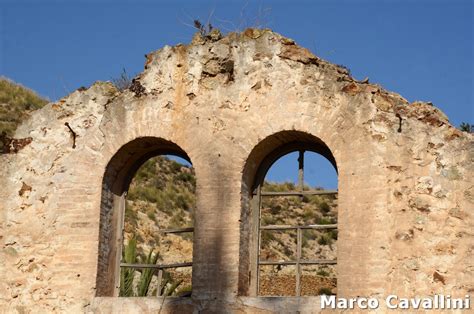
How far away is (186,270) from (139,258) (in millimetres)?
1518

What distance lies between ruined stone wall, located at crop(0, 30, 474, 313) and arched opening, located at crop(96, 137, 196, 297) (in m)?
0.14

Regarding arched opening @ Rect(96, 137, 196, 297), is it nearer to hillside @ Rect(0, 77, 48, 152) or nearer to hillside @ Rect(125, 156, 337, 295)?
hillside @ Rect(125, 156, 337, 295)

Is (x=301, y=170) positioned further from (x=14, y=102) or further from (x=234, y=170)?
(x=14, y=102)

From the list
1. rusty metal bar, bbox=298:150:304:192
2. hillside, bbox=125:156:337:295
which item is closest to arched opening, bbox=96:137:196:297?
hillside, bbox=125:156:337:295

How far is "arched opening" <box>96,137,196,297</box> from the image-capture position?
905 centimetres

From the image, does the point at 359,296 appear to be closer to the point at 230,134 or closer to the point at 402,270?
the point at 402,270

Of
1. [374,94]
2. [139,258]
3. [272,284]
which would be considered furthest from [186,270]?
[374,94]

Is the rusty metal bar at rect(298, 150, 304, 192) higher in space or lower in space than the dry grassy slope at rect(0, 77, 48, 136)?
lower

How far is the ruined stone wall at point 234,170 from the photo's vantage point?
25.4ft

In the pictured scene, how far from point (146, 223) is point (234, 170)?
12.7 m

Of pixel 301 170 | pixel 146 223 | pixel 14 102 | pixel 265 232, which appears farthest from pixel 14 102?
pixel 301 170

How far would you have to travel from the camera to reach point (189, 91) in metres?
8.98

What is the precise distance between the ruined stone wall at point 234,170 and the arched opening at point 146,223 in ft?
0.47

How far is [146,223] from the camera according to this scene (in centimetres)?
2097
